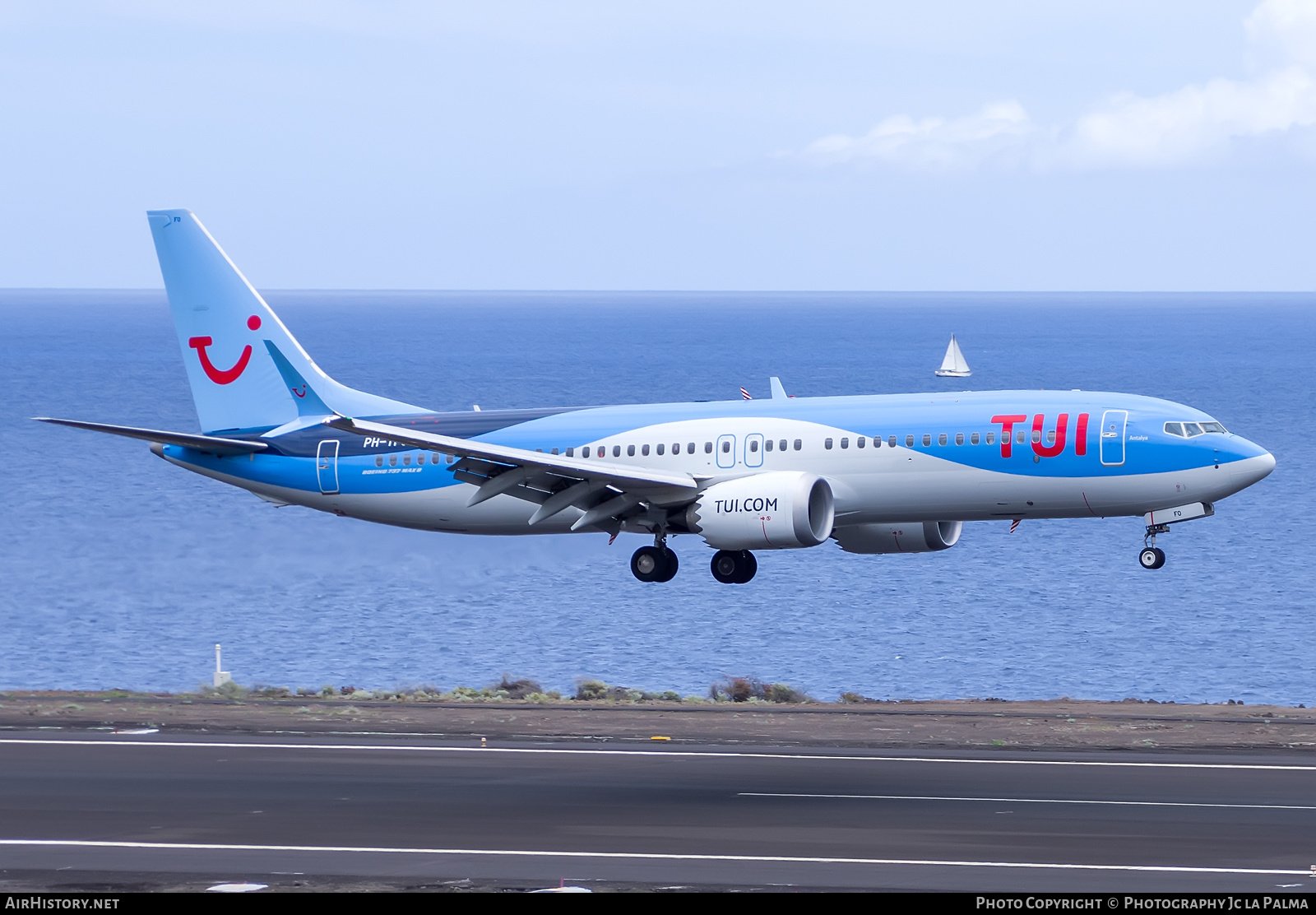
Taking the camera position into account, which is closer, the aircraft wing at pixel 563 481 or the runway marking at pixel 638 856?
the runway marking at pixel 638 856

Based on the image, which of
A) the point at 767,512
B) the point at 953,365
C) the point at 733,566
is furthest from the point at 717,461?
the point at 953,365

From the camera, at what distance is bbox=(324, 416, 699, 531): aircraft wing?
42.1 metres

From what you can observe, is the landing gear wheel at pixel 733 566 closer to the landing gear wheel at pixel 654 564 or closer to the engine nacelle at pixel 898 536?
the landing gear wheel at pixel 654 564

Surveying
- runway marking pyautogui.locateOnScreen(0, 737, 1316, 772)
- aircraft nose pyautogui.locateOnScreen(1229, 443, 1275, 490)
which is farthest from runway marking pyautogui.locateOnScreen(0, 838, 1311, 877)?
aircraft nose pyautogui.locateOnScreen(1229, 443, 1275, 490)

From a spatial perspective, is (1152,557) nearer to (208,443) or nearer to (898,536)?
(898,536)

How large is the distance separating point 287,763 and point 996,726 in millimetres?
15953

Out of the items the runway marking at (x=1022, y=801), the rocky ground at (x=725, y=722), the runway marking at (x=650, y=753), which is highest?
the runway marking at (x=1022, y=801)

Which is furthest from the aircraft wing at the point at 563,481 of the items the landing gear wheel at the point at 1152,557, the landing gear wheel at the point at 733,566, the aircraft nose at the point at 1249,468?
the aircraft nose at the point at 1249,468

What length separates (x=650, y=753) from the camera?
1382 inches

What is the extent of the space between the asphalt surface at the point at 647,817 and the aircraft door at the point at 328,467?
42.6ft

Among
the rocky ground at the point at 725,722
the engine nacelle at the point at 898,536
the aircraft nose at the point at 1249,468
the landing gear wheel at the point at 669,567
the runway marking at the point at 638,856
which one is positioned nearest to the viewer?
the runway marking at the point at 638,856

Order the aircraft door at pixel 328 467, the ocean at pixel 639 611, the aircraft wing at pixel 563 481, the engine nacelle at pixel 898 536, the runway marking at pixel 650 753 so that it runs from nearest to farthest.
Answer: the runway marking at pixel 650 753 → the aircraft wing at pixel 563 481 → the engine nacelle at pixel 898 536 → the aircraft door at pixel 328 467 → the ocean at pixel 639 611

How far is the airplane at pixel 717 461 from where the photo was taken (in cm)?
4075

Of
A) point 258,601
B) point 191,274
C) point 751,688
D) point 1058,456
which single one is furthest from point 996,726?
point 258,601
